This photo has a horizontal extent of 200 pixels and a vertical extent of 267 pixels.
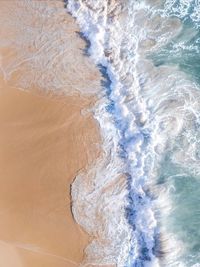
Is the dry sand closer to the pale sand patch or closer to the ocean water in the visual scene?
the pale sand patch

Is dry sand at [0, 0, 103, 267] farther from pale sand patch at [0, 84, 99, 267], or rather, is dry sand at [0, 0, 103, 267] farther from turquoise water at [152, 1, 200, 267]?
turquoise water at [152, 1, 200, 267]

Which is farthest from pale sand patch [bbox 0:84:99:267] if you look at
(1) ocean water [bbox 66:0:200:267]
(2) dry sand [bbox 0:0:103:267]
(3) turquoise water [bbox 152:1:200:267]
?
(3) turquoise water [bbox 152:1:200:267]

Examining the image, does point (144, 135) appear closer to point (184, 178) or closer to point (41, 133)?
point (184, 178)

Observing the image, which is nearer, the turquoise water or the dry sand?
the dry sand

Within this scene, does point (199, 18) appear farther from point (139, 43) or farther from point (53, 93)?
point (53, 93)

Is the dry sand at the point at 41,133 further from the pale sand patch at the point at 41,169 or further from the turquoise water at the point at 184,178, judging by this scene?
the turquoise water at the point at 184,178

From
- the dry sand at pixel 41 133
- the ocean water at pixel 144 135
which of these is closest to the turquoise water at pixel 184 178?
the ocean water at pixel 144 135

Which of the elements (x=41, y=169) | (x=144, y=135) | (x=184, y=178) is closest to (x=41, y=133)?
(x=41, y=169)
